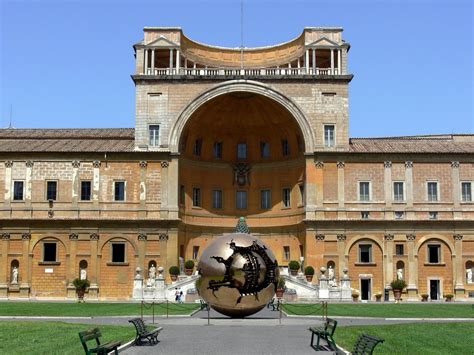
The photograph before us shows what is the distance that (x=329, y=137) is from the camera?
61.8 meters

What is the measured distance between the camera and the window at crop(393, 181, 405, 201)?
61.3 m

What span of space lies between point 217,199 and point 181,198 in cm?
496

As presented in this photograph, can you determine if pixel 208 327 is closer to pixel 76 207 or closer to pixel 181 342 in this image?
pixel 181 342

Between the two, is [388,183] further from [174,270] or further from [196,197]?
[174,270]

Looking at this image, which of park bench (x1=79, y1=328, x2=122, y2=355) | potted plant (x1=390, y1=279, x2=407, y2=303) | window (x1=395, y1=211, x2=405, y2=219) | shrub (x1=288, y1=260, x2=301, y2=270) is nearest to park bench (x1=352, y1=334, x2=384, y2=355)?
park bench (x1=79, y1=328, x2=122, y2=355)

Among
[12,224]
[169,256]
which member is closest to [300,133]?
[169,256]

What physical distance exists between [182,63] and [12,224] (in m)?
20.1

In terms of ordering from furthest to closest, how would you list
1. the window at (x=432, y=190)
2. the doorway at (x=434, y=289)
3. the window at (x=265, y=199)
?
the window at (x=265, y=199)
the window at (x=432, y=190)
the doorway at (x=434, y=289)

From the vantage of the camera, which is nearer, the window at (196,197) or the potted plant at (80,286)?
the potted plant at (80,286)

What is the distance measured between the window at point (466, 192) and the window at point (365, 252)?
8.86 m

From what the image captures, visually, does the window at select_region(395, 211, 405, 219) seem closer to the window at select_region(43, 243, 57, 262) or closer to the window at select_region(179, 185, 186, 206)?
the window at select_region(179, 185, 186, 206)

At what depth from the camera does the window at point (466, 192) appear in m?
61.4

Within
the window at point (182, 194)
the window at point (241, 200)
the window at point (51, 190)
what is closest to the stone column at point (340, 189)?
the window at point (241, 200)

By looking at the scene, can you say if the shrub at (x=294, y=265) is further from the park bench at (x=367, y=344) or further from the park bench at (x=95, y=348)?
the park bench at (x=95, y=348)
